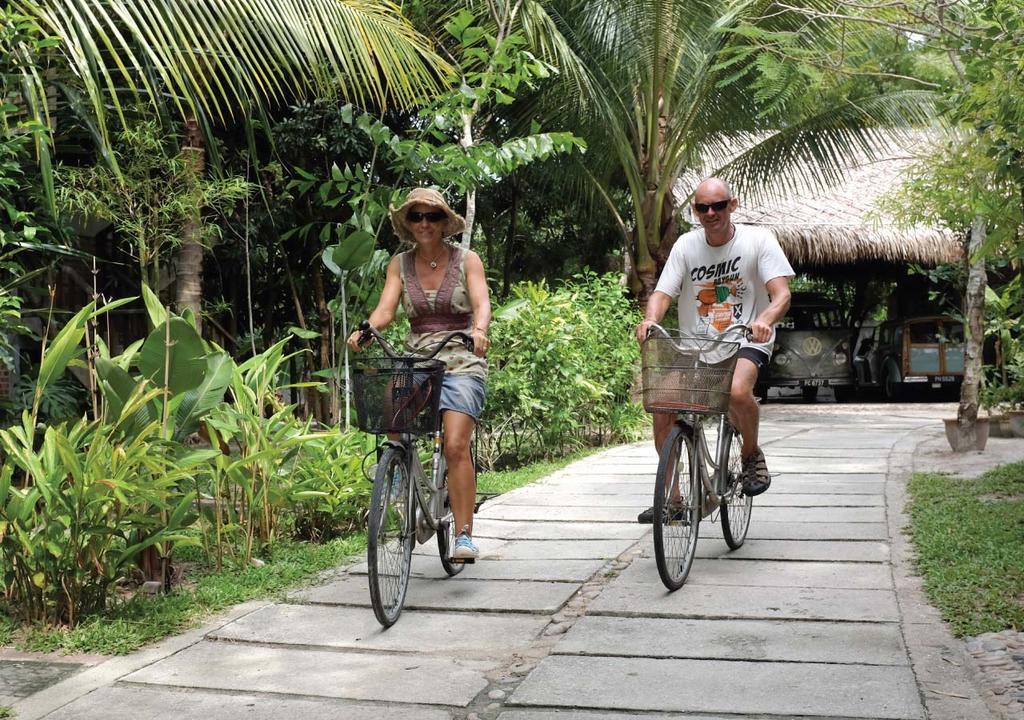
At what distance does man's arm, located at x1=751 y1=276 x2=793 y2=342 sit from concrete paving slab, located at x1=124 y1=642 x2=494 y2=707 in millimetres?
1989

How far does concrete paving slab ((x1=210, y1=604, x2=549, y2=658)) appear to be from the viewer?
165 inches

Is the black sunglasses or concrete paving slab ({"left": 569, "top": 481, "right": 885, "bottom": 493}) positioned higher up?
the black sunglasses

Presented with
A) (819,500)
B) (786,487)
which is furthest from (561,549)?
(786,487)

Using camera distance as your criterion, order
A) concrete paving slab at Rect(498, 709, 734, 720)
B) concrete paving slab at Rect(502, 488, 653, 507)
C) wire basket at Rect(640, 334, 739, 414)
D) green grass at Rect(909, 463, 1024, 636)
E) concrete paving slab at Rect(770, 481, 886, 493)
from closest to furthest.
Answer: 1. concrete paving slab at Rect(498, 709, 734, 720)
2. green grass at Rect(909, 463, 1024, 636)
3. wire basket at Rect(640, 334, 739, 414)
4. concrete paving slab at Rect(502, 488, 653, 507)
5. concrete paving slab at Rect(770, 481, 886, 493)

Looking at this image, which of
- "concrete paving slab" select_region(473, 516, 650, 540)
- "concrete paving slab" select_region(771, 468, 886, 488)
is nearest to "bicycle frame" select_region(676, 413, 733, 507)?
"concrete paving slab" select_region(473, 516, 650, 540)

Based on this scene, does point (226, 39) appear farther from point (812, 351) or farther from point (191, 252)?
point (812, 351)

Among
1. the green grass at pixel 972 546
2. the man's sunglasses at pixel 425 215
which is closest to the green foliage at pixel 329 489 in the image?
the man's sunglasses at pixel 425 215

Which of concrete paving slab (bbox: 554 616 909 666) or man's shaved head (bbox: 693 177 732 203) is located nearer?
concrete paving slab (bbox: 554 616 909 666)

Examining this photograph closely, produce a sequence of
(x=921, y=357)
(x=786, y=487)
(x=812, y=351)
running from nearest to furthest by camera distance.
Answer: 1. (x=786, y=487)
2. (x=921, y=357)
3. (x=812, y=351)

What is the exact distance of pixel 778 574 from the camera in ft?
17.1

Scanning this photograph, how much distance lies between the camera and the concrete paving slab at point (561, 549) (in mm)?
5750

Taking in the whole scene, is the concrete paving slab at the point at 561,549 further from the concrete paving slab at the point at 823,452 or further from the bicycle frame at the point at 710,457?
the concrete paving slab at the point at 823,452

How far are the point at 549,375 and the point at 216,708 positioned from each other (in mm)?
6704

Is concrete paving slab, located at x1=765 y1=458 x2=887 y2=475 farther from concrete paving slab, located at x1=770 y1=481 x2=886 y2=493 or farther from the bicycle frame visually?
the bicycle frame
